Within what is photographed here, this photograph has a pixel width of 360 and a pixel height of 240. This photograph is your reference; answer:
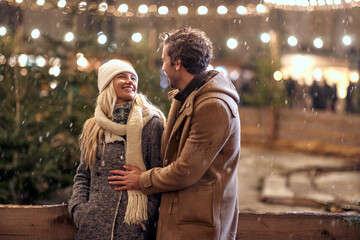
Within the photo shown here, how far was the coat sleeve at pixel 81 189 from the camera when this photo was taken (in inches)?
101

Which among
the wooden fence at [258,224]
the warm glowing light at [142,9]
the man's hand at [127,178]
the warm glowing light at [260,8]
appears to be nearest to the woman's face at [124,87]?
the man's hand at [127,178]

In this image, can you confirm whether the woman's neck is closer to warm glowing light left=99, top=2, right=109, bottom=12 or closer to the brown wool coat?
the brown wool coat

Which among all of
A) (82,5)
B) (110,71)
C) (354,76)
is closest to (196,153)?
(110,71)

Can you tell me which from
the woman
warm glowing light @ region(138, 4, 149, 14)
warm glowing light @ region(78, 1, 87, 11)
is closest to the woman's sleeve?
the woman

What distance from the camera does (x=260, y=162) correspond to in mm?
11922

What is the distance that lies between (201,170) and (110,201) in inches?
23.5

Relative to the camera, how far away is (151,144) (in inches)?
100.0

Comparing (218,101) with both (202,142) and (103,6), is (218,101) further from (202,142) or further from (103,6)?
(103,6)

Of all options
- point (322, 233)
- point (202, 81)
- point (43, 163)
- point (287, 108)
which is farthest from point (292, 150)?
point (202, 81)

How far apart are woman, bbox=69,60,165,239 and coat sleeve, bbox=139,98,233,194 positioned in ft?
1.00

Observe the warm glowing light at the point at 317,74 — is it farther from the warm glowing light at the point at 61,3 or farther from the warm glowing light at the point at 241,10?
the warm glowing light at the point at 61,3

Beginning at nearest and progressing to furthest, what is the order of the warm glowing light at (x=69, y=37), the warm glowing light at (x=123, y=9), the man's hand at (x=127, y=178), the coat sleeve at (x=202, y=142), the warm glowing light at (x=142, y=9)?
the coat sleeve at (x=202, y=142), the man's hand at (x=127, y=178), the warm glowing light at (x=69, y=37), the warm glowing light at (x=142, y=9), the warm glowing light at (x=123, y=9)

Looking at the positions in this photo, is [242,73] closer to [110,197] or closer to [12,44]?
[12,44]

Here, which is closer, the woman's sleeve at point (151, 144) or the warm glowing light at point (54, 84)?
the woman's sleeve at point (151, 144)
